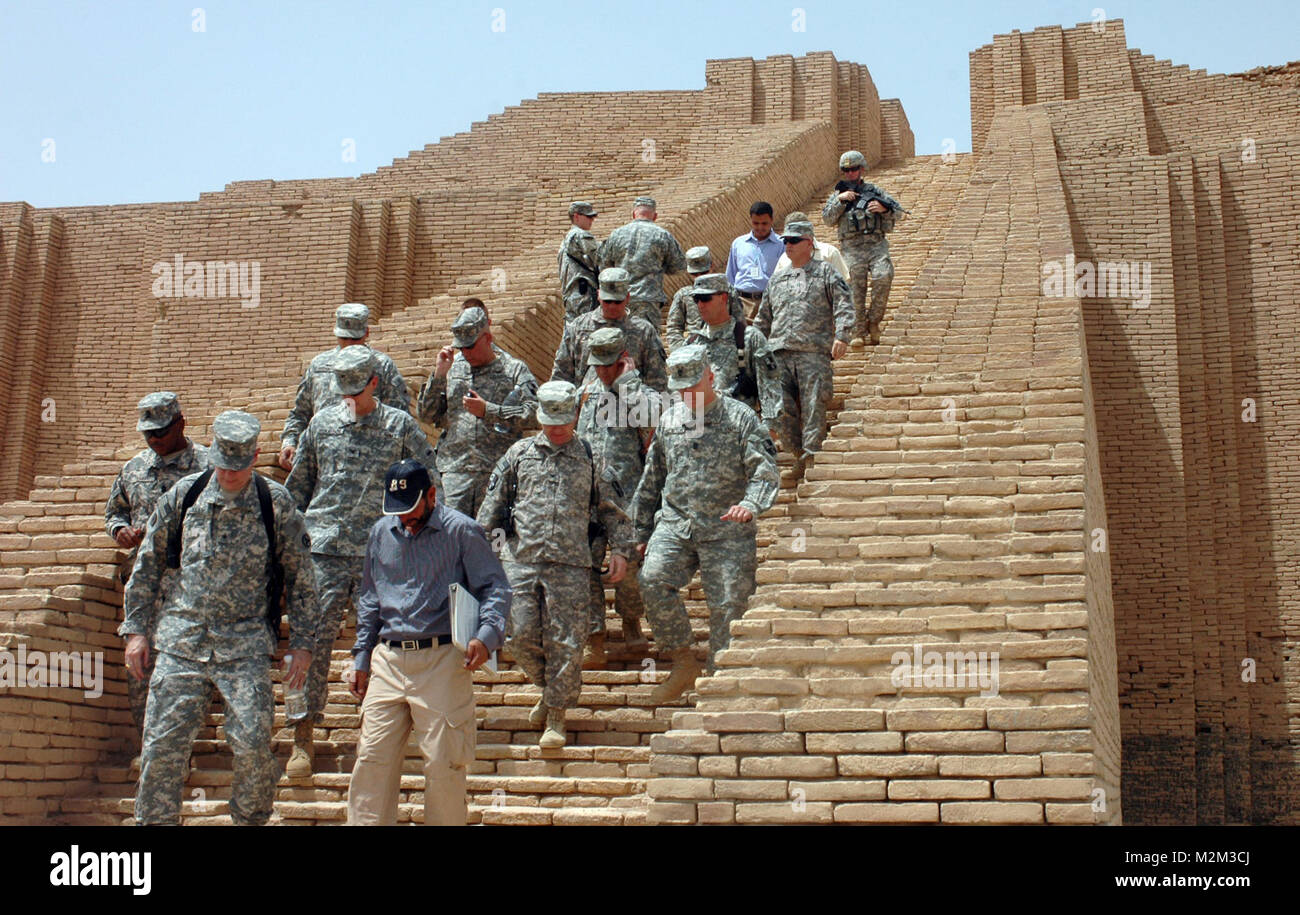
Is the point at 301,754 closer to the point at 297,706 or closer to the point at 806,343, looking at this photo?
the point at 297,706

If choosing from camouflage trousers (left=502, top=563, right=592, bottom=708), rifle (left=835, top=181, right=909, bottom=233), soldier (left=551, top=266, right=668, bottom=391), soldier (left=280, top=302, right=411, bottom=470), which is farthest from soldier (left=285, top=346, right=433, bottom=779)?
rifle (left=835, top=181, right=909, bottom=233)

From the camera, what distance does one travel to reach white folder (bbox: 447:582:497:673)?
462 centimetres

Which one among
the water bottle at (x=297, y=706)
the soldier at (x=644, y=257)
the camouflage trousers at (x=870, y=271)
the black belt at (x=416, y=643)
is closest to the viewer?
the black belt at (x=416, y=643)

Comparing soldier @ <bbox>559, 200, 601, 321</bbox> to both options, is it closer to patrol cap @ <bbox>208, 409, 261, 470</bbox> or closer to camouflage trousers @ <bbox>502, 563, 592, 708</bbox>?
camouflage trousers @ <bbox>502, 563, 592, 708</bbox>

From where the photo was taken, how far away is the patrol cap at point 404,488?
4.78 meters

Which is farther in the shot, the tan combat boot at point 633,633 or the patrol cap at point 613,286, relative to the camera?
the patrol cap at point 613,286

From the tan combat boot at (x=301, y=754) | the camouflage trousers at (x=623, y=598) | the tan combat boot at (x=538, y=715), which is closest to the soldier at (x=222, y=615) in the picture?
the tan combat boot at (x=301, y=754)

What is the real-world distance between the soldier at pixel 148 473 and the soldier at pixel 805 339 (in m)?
2.99

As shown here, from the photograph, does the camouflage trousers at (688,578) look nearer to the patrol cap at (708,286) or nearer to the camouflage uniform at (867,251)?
the patrol cap at (708,286)

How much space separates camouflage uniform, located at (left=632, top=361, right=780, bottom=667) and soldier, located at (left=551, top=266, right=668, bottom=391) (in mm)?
1242

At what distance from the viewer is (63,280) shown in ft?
59.0
